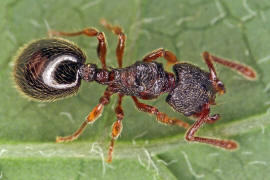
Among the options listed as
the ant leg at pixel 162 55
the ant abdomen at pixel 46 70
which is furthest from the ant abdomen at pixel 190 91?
the ant abdomen at pixel 46 70

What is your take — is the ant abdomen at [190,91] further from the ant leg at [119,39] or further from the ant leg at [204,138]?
the ant leg at [119,39]

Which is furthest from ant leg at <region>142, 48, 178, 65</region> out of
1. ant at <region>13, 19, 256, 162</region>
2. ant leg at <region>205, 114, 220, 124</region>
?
ant leg at <region>205, 114, 220, 124</region>

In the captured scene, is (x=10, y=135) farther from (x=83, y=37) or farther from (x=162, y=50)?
(x=162, y=50)

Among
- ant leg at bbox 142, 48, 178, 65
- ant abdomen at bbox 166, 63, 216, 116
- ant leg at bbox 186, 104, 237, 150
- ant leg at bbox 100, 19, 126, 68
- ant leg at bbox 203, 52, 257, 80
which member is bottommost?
ant leg at bbox 186, 104, 237, 150

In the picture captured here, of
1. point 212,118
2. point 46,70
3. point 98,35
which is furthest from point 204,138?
point 46,70

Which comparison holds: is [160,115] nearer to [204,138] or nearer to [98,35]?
[204,138]

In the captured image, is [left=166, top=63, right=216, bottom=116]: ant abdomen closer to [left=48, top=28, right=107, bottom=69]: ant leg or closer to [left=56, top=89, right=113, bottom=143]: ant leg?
[left=56, top=89, right=113, bottom=143]: ant leg
